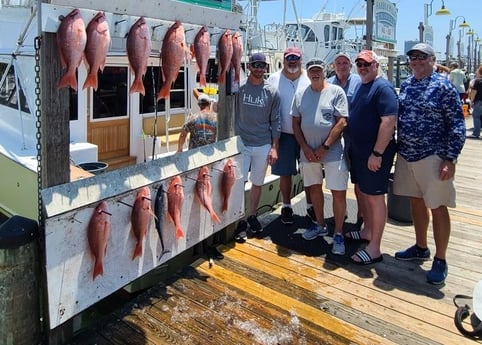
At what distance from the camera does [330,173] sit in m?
3.62

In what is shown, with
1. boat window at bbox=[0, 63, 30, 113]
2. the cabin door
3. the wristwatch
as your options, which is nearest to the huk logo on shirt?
the wristwatch

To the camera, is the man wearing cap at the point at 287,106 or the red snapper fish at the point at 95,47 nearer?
the red snapper fish at the point at 95,47

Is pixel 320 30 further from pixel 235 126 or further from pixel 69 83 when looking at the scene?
pixel 69 83

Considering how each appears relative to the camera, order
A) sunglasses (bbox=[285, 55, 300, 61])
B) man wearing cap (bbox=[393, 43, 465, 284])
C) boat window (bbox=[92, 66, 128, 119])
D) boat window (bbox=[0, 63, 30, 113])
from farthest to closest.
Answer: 1. boat window (bbox=[92, 66, 128, 119])
2. boat window (bbox=[0, 63, 30, 113])
3. sunglasses (bbox=[285, 55, 300, 61])
4. man wearing cap (bbox=[393, 43, 465, 284])

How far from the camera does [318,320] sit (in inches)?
108

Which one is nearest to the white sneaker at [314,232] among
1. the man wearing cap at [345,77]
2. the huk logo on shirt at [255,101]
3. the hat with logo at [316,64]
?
the man wearing cap at [345,77]

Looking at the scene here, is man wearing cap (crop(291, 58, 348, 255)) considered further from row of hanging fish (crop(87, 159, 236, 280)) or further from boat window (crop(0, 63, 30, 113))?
boat window (crop(0, 63, 30, 113))

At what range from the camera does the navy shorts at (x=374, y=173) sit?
131 inches

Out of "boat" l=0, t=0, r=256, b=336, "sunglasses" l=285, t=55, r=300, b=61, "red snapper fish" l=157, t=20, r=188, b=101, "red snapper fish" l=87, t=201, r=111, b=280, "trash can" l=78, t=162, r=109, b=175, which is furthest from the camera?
Result: "trash can" l=78, t=162, r=109, b=175

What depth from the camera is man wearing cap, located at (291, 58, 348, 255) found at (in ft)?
11.5

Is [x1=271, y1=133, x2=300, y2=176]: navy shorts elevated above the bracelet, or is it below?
below

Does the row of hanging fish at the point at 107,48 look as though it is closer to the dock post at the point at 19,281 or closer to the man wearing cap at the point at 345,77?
the dock post at the point at 19,281

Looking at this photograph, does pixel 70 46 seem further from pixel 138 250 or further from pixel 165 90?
pixel 138 250

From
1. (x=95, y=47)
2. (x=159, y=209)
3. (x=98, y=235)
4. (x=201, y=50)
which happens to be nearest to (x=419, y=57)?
(x=201, y=50)
